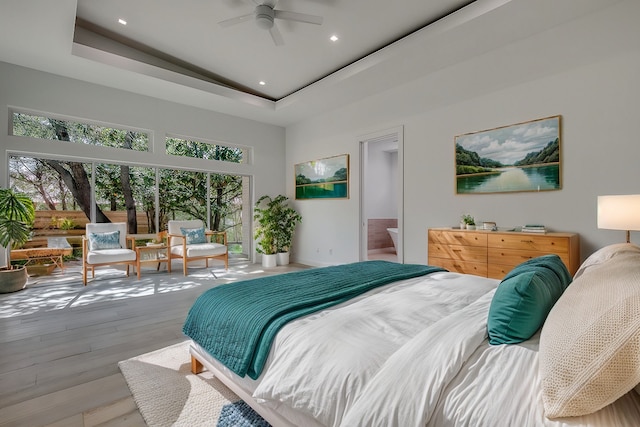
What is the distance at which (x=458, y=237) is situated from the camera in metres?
3.68

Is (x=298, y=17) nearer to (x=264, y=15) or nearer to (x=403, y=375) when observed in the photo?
(x=264, y=15)

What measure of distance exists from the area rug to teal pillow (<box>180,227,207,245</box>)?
3216mm

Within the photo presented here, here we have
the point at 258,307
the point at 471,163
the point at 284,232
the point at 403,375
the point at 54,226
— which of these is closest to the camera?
the point at 403,375

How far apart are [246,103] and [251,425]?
5105mm

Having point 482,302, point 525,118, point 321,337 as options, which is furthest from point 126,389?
point 525,118

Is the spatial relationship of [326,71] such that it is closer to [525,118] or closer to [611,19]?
[525,118]

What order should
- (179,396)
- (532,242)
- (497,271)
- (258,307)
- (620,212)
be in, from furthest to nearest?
(497,271)
(532,242)
(620,212)
(179,396)
(258,307)

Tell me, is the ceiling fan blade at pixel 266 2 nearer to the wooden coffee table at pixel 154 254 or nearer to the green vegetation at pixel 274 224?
the green vegetation at pixel 274 224

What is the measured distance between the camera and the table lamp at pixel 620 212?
7.59 ft

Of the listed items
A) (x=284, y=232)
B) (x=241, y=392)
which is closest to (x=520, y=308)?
(x=241, y=392)

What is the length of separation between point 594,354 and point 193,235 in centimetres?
543

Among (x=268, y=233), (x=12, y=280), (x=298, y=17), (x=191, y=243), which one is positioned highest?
(x=298, y=17)

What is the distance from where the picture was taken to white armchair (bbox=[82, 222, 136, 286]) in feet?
14.1

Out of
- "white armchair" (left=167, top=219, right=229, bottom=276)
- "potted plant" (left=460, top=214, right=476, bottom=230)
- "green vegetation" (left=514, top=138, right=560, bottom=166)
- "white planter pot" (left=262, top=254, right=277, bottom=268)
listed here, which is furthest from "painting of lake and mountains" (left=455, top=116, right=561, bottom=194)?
"white armchair" (left=167, top=219, right=229, bottom=276)
